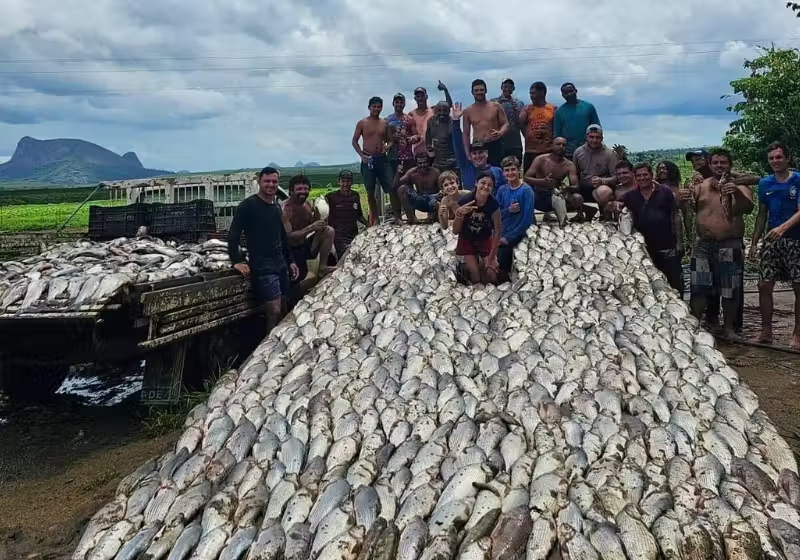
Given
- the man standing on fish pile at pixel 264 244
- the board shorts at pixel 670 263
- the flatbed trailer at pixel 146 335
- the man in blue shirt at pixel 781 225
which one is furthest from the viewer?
the board shorts at pixel 670 263

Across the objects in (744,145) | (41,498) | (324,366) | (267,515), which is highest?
(744,145)

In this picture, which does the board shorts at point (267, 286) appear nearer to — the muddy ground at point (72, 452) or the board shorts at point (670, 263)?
the muddy ground at point (72, 452)

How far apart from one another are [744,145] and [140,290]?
16.2 metres

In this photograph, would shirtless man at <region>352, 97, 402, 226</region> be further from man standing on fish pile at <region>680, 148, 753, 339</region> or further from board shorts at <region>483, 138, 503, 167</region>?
man standing on fish pile at <region>680, 148, 753, 339</region>

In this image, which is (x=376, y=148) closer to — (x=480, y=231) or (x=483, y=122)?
(x=483, y=122)

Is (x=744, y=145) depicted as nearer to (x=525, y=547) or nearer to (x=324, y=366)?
(x=324, y=366)

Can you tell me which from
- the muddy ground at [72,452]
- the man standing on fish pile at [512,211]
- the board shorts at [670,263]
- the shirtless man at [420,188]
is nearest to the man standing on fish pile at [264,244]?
the muddy ground at [72,452]

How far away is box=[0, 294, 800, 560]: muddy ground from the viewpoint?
4957mm

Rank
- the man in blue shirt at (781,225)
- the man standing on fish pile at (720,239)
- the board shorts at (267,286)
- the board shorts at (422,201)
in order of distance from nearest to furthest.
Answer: the man in blue shirt at (781,225) < the board shorts at (267,286) < the man standing on fish pile at (720,239) < the board shorts at (422,201)

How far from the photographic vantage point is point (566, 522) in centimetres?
374

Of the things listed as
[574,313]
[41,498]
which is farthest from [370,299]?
Answer: [41,498]

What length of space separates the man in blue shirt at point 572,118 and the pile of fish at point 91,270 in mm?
5377

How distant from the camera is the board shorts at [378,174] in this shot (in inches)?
420

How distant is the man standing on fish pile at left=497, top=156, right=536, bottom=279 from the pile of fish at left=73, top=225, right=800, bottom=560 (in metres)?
1.65
